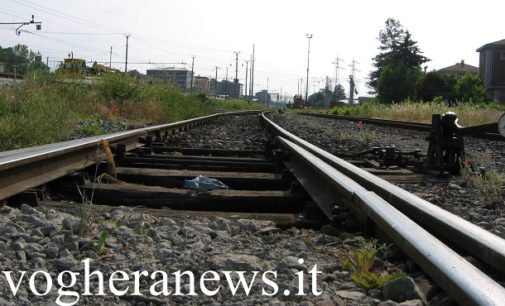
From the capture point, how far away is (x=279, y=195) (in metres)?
4.36

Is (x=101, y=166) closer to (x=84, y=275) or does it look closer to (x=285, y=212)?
(x=285, y=212)

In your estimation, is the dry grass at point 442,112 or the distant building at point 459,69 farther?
the distant building at point 459,69

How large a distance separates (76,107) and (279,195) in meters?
9.41

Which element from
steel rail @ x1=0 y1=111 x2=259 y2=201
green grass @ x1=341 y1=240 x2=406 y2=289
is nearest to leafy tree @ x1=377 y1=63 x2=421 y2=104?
steel rail @ x1=0 y1=111 x2=259 y2=201

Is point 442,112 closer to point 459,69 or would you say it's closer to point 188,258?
point 188,258

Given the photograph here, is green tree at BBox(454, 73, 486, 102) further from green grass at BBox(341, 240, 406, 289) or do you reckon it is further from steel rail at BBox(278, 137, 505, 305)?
green grass at BBox(341, 240, 406, 289)

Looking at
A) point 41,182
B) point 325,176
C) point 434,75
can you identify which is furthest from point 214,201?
point 434,75

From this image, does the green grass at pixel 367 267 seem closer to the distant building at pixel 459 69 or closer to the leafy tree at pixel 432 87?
the leafy tree at pixel 432 87

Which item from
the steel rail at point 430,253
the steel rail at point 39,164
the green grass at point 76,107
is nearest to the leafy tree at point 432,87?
the green grass at point 76,107

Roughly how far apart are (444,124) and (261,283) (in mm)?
3821

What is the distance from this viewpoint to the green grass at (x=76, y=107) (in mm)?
7125

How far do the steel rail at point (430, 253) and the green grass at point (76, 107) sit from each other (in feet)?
15.0

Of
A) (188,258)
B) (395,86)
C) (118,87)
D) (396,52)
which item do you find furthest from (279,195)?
(396,52)

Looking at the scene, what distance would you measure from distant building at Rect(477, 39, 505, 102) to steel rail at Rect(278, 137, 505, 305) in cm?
6456
